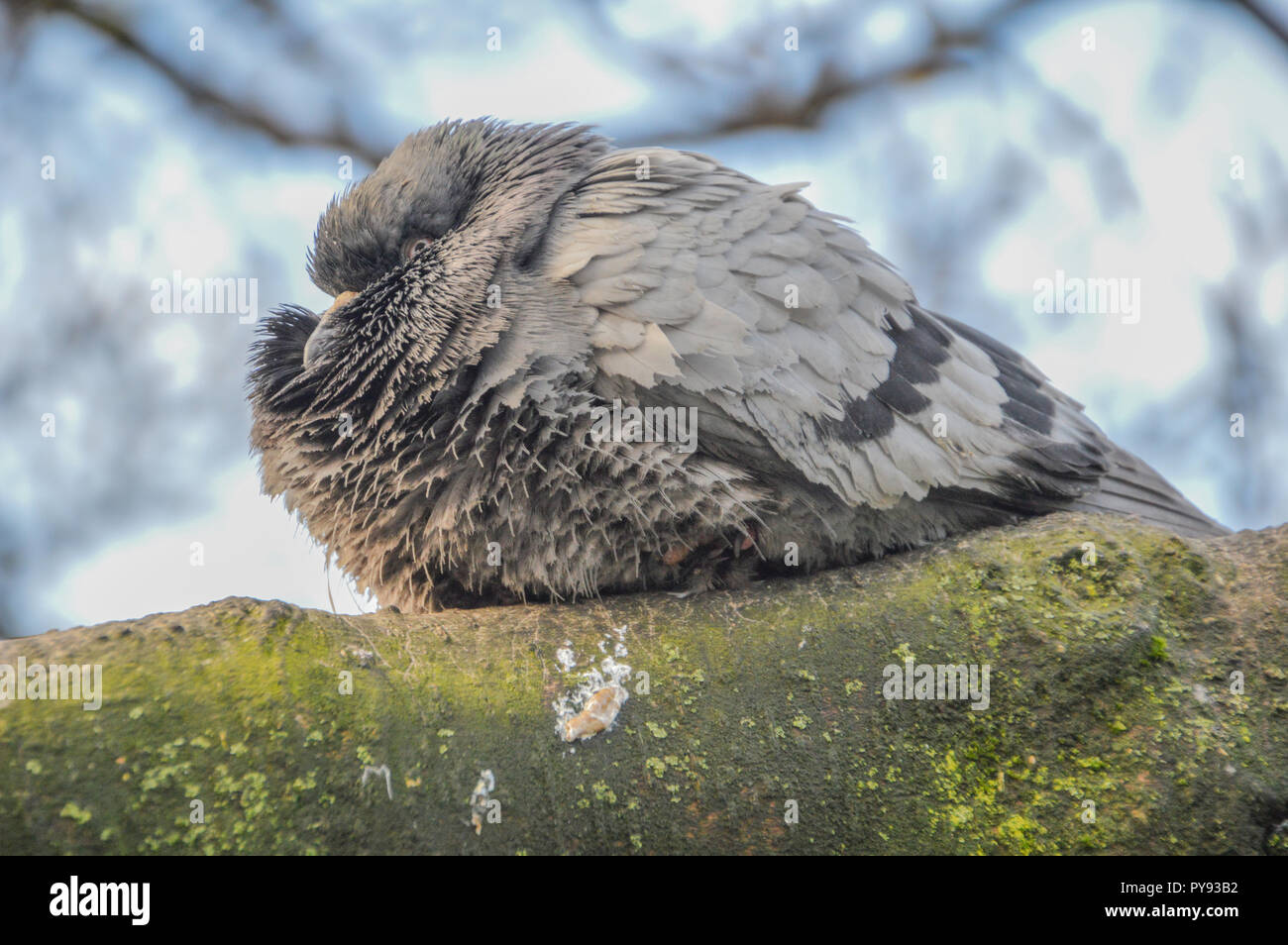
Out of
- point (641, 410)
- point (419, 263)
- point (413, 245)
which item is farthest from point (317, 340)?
point (641, 410)

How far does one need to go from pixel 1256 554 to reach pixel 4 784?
3.13 m

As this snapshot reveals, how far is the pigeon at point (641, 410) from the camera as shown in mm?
3316

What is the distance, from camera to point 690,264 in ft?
11.5

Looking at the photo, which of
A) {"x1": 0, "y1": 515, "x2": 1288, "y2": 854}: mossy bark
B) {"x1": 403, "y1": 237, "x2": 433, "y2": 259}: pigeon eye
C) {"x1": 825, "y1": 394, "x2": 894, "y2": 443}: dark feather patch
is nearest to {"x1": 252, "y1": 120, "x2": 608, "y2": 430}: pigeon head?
{"x1": 403, "y1": 237, "x2": 433, "y2": 259}: pigeon eye

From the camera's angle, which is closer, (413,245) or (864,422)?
(864,422)

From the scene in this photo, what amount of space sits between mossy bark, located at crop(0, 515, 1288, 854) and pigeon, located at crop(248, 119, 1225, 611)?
1.06 ft

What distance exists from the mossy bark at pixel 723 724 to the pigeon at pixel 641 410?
32 centimetres

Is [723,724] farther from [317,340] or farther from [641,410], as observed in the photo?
[317,340]

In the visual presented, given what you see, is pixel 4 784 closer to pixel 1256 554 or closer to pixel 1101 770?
pixel 1101 770

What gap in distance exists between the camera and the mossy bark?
2.29m

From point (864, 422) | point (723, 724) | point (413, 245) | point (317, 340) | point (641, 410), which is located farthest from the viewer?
point (413, 245)

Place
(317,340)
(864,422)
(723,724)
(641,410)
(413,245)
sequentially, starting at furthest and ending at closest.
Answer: (413,245) < (317,340) < (864,422) < (641,410) < (723,724)

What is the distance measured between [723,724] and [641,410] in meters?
1.08

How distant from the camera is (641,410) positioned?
333 cm
